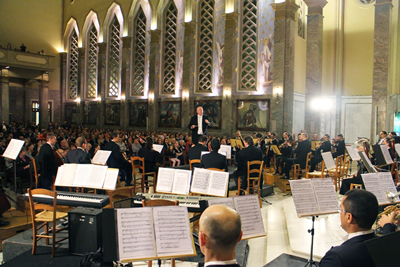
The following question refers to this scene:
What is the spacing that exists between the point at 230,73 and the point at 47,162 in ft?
40.9

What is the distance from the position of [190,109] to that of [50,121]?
15.8m

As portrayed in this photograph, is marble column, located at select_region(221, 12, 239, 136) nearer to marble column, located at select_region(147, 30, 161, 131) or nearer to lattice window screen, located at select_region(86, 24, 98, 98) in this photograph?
marble column, located at select_region(147, 30, 161, 131)

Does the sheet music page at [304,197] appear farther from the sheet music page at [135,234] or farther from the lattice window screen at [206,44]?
the lattice window screen at [206,44]

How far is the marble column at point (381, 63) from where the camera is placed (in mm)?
14703

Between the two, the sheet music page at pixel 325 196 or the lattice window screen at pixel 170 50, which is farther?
the lattice window screen at pixel 170 50

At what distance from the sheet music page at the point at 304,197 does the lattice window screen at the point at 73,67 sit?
27789 millimetres

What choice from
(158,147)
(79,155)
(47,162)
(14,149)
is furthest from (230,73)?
(14,149)

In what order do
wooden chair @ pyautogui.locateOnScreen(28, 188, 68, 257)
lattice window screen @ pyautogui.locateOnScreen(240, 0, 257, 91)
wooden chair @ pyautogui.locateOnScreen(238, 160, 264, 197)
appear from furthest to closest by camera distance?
lattice window screen @ pyautogui.locateOnScreen(240, 0, 257, 91)
wooden chair @ pyautogui.locateOnScreen(238, 160, 264, 197)
wooden chair @ pyautogui.locateOnScreen(28, 188, 68, 257)

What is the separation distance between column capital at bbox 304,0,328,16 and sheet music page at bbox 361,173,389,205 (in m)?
14.3

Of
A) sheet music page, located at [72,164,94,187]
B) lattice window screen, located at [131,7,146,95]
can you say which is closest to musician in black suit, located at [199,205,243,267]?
sheet music page, located at [72,164,94,187]

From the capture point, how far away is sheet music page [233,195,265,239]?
3.38m

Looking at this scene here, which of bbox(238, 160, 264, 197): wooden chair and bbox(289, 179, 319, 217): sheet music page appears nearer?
bbox(289, 179, 319, 217): sheet music page

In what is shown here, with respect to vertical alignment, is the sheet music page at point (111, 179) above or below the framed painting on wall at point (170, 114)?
below

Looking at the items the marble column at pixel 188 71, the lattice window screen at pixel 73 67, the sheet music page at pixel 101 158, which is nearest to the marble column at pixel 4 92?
the lattice window screen at pixel 73 67
